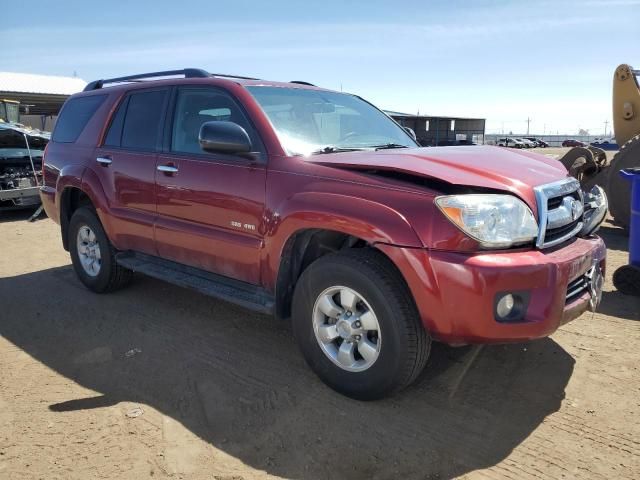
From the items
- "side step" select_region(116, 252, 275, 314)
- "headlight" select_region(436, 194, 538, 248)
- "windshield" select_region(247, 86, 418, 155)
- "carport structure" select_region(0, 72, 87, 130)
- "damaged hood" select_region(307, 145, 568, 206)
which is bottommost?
"side step" select_region(116, 252, 275, 314)

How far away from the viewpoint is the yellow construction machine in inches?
293

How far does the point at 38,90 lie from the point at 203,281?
34.8 meters

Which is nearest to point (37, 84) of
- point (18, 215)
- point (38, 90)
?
point (38, 90)

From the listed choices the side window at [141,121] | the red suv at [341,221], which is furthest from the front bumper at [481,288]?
the side window at [141,121]

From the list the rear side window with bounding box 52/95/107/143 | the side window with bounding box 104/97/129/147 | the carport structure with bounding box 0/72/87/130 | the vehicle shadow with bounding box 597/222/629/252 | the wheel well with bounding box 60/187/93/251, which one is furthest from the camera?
the carport structure with bounding box 0/72/87/130

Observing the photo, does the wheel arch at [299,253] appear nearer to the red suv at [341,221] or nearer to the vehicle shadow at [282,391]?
the red suv at [341,221]

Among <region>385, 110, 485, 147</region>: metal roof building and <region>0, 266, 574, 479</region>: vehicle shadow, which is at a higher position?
<region>385, 110, 485, 147</region>: metal roof building

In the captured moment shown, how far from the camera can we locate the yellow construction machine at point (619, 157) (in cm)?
745

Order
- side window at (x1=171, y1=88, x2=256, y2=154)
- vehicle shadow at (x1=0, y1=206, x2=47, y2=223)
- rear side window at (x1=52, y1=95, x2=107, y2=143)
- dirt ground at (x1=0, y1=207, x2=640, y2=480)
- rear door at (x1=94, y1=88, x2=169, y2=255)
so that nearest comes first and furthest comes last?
dirt ground at (x1=0, y1=207, x2=640, y2=480)
side window at (x1=171, y1=88, x2=256, y2=154)
rear door at (x1=94, y1=88, x2=169, y2=255)
rear side window at (x1=52, y1=95, x2=107, y2=143)
vehicle shadow at (x1=0, y1=206, x2=47, y2=223)

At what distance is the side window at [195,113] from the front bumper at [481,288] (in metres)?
1.75

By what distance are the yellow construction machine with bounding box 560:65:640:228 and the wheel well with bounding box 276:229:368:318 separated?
18.7 ft

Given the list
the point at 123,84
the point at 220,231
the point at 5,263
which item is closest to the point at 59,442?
the point at 220,231

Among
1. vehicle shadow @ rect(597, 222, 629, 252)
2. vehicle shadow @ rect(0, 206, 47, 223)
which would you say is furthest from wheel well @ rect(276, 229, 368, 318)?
vehicle shadow @ rect(0, 206, 47, 223)

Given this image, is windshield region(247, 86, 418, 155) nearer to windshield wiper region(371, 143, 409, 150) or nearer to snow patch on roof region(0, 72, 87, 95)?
windshield wiper region(371, 143, 409, 150)
